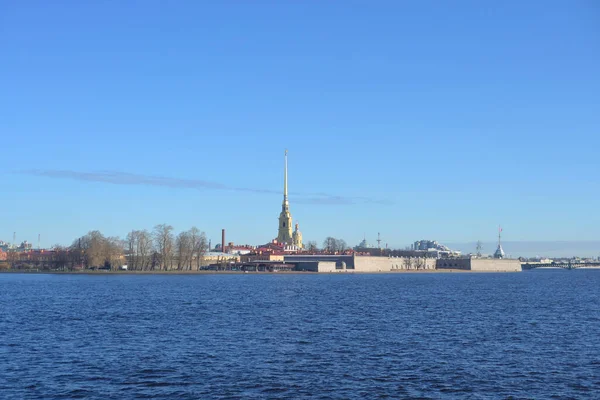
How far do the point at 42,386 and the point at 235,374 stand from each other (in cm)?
787

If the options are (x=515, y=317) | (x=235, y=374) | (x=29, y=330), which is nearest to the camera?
(x=235, y=374)

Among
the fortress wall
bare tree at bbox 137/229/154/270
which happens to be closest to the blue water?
bare tree at bbox 137/229/154/270

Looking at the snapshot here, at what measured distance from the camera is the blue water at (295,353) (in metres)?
26.4

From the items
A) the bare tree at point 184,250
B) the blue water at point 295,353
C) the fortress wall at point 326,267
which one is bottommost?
the blue water at point 295,353

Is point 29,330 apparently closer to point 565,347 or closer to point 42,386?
point 42,386

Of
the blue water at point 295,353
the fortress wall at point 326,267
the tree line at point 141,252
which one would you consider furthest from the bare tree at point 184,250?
the blue water at point 295,353

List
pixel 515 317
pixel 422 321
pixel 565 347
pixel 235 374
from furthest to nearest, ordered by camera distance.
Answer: pixel 515 317 < pixel 422 321 < pixel 565 347 < pixel 235 374

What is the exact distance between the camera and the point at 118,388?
1028 inches

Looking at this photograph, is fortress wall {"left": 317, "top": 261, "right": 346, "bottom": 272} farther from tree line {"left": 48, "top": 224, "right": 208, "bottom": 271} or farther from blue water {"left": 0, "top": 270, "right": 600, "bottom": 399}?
blue water {"left": 0, "top": 270, "right": 600, "bottom": 399}

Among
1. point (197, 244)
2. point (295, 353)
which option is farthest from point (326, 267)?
point (295, 353)

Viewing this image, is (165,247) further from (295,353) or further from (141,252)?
(295,353)

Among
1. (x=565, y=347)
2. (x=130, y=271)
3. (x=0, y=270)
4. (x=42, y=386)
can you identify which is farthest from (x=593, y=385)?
(x=0, y=270)

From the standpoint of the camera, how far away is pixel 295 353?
34.3 meters

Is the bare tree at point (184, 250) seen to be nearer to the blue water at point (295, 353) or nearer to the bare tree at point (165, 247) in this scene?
the bare tree at point (165, 247)
